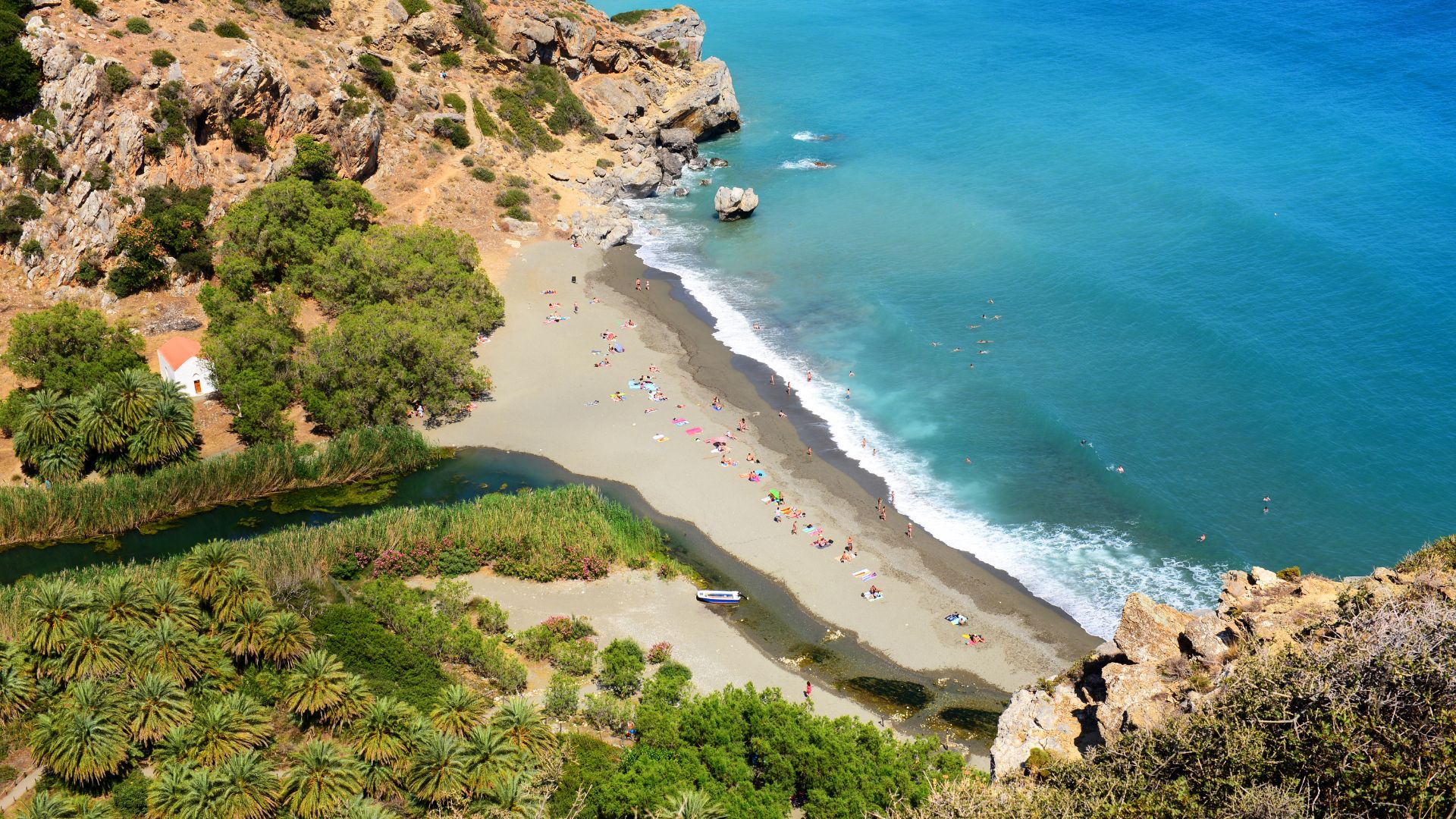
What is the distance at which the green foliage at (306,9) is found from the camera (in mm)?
90375

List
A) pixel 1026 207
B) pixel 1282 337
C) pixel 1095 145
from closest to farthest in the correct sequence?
pixel 1282 337
pixel 1026 207
pixel 1095 145

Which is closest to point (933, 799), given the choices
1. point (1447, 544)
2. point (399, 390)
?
point (1447, 544)

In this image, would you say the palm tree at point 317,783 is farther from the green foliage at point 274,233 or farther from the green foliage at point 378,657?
the green foliage at point 274,233

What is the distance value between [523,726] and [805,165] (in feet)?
267

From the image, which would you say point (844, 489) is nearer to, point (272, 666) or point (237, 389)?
point (272, 666)

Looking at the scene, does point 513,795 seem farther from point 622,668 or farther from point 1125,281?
point 1125,281

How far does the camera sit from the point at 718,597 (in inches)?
1962

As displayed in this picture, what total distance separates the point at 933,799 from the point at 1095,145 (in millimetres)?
92655

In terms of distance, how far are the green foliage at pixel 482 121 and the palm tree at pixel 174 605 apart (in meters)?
61.5

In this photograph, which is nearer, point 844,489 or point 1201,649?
point 1201,649

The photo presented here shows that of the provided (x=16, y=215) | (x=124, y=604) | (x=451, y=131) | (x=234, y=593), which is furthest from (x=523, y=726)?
(x=451, y=131)

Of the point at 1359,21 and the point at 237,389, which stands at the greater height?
the point at 1359,21

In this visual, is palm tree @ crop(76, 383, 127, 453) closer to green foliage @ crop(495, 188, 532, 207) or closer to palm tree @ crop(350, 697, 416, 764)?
palm tree @ crop(350, 697, 416, 764)

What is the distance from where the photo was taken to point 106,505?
5322cm
